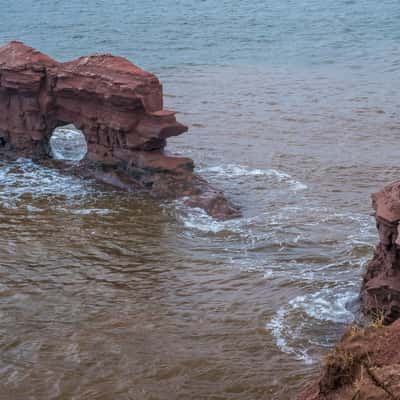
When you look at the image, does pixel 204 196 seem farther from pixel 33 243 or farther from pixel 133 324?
pixel 133 324

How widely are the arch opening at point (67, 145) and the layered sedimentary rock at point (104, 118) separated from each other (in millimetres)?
452

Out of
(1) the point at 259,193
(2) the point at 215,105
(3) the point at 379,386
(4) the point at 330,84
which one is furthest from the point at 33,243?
(4) the point at 330,84

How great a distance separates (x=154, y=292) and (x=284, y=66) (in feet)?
67.5

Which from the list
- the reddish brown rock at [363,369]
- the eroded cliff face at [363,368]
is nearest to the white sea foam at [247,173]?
the eroded cliff face at [363,368]

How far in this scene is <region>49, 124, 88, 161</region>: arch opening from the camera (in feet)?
59.5

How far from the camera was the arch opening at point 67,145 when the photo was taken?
18141mm

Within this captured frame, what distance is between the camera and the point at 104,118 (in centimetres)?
1603

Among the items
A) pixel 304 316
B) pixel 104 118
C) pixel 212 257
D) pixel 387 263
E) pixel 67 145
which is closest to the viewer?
pixel 387 263

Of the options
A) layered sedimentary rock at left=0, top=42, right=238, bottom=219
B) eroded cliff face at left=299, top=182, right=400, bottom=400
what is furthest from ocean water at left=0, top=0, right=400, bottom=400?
eroded cliff face at left=299, top=182, right=400, bottom=400

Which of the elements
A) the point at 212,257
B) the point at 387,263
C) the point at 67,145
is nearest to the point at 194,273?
the point at 212,257

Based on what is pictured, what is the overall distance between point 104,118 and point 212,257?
5.00 meters

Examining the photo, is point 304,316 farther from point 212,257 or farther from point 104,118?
point 104,118

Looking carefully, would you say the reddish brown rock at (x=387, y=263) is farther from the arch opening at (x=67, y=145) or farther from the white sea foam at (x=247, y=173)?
the arch opening at (x=67, y=145)

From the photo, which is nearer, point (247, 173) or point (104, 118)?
point (104, 118)
